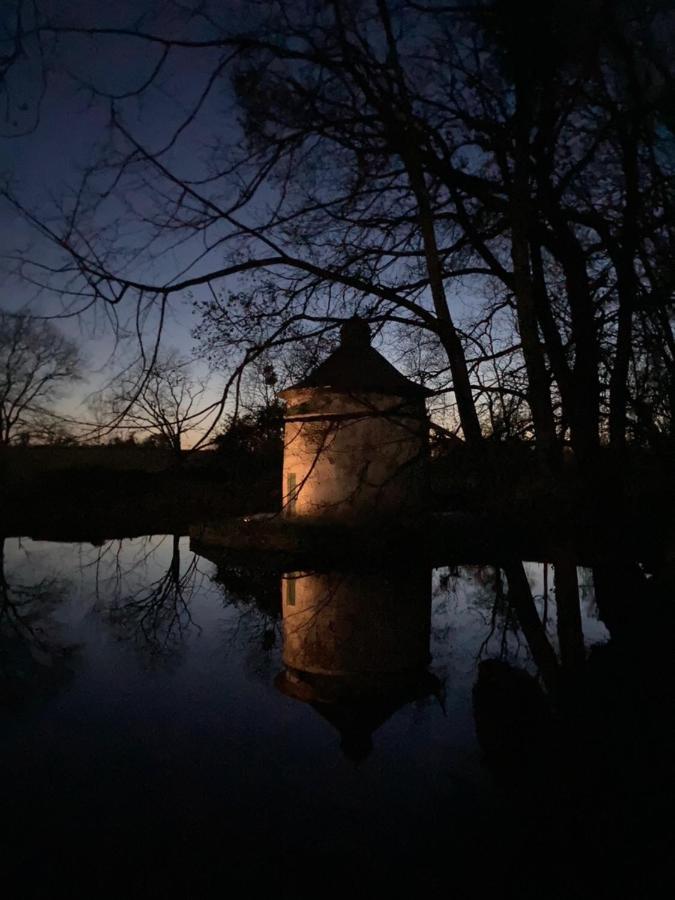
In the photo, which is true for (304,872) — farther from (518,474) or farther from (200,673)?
(518,474)

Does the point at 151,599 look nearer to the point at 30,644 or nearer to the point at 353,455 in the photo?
the point at 30,644

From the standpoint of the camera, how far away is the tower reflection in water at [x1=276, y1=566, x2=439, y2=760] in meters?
5.82

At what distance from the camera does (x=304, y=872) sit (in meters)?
3.13

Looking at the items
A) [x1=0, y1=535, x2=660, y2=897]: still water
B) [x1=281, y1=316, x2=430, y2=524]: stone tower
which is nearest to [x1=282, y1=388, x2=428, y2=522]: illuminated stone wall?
[x1=281, y1=316, x2=430, y2=524]: stone tower

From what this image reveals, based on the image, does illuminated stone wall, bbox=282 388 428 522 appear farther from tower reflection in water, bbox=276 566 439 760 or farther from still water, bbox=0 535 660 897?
still water, bbox=0 535 660 897

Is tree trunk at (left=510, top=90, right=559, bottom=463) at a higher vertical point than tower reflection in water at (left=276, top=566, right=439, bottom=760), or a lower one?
higher

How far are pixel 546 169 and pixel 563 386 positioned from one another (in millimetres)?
3334

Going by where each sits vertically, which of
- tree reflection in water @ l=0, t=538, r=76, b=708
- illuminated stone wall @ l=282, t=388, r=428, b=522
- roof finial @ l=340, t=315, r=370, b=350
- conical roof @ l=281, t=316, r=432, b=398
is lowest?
tree reflection in water @ l=0, t=538, r=76, b=708

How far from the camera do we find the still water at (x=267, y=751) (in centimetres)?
316

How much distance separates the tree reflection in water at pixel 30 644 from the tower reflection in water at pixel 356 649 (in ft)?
8.50

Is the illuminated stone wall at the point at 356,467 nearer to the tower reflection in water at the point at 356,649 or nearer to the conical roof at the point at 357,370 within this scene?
the conical roof at the point at 357,370

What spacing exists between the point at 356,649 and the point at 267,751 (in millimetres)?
3296

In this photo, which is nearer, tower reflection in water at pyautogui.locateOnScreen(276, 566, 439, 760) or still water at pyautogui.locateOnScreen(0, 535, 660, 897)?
still water at pyautogui.locateOnScreen(0, 535, 660, 897)

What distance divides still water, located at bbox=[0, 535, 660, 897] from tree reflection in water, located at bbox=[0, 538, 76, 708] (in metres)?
0.04
